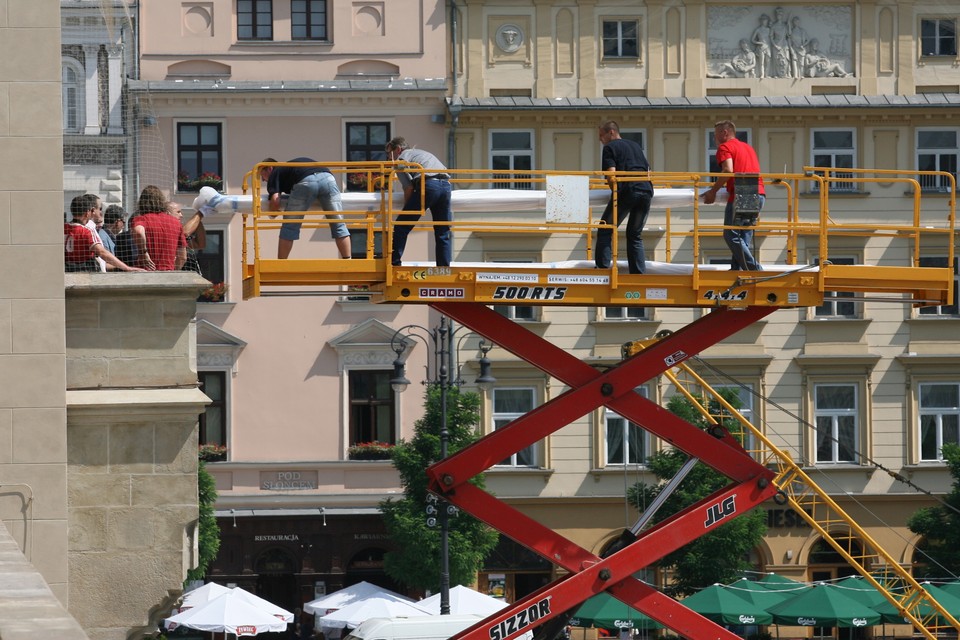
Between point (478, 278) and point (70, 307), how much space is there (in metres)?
3.08

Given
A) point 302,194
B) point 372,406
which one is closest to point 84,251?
point 302,194

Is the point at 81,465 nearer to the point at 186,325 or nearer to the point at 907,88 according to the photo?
the point at 186,325

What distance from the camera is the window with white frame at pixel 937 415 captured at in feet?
132

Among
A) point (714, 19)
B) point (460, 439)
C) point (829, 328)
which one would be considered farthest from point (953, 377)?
point (460, 439)

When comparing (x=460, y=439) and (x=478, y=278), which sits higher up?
(x=478, y=278)

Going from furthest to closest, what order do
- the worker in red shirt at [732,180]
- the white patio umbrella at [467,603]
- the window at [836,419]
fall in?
the window at [836,419]
the white patio umbrella at [467,603]
the worker in red shirt at [732,180]

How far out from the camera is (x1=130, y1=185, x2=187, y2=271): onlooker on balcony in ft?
45.6

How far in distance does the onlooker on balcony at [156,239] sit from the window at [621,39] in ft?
90.4

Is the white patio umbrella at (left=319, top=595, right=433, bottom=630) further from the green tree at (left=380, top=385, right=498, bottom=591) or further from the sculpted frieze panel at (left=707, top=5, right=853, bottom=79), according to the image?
the sculpted frieze panel at (left=707, top=5, right=853, bottom=79)

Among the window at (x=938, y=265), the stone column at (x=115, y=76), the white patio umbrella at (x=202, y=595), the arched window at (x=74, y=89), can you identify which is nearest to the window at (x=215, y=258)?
the stone column at (x=115, y=76)

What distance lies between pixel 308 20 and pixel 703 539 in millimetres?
15366

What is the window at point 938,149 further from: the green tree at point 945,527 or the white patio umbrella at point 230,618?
the white patio umbrella at point 230,618

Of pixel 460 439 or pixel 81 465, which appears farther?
pixel 460 439

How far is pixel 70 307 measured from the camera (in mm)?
13422
